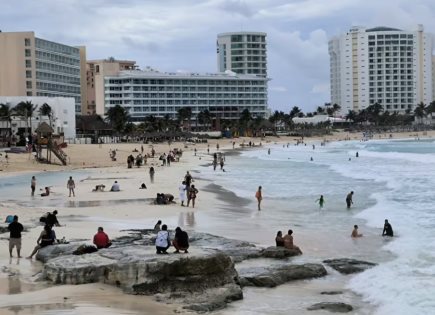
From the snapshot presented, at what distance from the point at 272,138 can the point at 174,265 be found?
135 metres

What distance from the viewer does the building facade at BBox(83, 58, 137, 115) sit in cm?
15738

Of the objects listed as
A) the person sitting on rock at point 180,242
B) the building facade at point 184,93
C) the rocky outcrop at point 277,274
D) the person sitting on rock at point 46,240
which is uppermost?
the building facade at point 184,93

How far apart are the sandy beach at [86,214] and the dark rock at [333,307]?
9.07 feet

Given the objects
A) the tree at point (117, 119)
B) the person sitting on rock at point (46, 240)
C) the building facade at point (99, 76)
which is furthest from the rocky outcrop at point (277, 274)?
the building facade at point (99, 76)

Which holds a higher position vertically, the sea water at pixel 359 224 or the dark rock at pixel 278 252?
the dark rock at pixel 278 252

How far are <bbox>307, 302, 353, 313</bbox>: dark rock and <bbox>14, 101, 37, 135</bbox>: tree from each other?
7000 cm

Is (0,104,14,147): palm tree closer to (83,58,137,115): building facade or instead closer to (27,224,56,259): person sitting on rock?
(27,224,56,259): person sitting on rock

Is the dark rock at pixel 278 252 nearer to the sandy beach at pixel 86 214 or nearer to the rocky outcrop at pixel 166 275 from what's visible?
the sandy beach at pixel 86 214

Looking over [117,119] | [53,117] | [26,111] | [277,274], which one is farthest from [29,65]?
[277,274]

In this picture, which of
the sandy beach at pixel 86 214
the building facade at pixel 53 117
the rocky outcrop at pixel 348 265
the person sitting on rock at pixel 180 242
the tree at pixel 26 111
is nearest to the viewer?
the sandy beach at pixel 86 214

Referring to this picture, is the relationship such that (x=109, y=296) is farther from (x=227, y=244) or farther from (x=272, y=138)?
(x=272, y=138)

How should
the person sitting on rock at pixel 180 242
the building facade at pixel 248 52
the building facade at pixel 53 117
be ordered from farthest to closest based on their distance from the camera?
1. the building facade at pixel 248 52
2. the building facade at pixel 53 117
3. the person sitting on rock at pixel 180 242

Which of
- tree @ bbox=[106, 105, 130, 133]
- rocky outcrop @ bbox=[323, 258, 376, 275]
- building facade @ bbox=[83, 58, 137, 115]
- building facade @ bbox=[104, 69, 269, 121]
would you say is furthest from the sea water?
building facade @ bbox=[83, 58, 137, 115]

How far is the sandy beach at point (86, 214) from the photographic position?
37.8 feet
